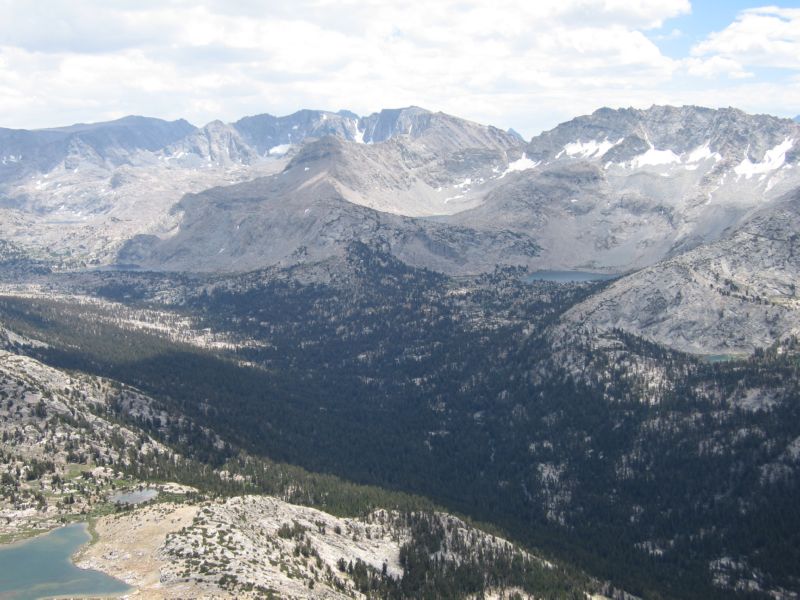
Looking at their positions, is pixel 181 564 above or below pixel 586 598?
above

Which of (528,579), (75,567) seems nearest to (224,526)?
(75,567)

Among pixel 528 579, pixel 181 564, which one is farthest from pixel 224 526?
pixel 528 579

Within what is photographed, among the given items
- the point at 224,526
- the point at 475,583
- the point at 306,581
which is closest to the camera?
the point at 306,581

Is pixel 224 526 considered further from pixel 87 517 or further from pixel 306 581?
pixel 87 517

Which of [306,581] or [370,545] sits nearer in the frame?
[306,581]

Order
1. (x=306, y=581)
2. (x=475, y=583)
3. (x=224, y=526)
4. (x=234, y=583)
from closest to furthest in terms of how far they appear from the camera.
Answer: (x=234, y=583) < (x=306, y=581) < (x=224, y=526) < (x=475, y=583)

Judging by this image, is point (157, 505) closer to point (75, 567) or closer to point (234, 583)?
point (75, 567)
